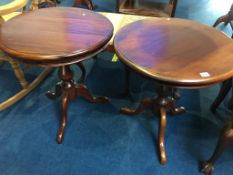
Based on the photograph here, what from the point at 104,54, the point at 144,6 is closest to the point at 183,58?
the point at 104,54

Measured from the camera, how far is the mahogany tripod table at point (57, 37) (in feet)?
3.35

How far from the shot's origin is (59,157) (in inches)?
54.0

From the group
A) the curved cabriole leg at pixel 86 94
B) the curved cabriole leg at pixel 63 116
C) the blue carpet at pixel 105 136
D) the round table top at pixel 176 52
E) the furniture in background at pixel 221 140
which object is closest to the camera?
the round table top at pixel 176 52

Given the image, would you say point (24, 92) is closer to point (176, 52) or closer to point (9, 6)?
point (9, 6)

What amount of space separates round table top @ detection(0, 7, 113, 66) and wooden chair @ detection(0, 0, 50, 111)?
0.18 meters

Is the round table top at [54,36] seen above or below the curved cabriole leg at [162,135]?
Answer: above

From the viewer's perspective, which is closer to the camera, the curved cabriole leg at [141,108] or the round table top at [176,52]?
the round table top at [176,52]

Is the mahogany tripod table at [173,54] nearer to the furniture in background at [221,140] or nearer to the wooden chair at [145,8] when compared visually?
the furniture in background at [221,140]

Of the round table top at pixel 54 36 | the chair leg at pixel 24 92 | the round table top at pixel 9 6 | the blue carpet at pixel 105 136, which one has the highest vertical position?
the round table top at pixel 54 36

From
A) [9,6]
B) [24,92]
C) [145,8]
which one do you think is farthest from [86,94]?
[145,8]

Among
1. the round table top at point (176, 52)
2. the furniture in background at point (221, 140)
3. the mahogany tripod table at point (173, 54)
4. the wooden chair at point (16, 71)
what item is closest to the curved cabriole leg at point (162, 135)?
the mahogany tripod table at point (173, 54)

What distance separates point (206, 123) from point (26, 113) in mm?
1323

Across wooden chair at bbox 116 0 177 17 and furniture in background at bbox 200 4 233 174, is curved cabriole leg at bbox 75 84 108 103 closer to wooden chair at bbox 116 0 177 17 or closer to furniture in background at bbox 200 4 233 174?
furniture in background at bbox 200 4 233 174

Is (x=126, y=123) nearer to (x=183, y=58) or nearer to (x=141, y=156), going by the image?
(x=141, y=156)
